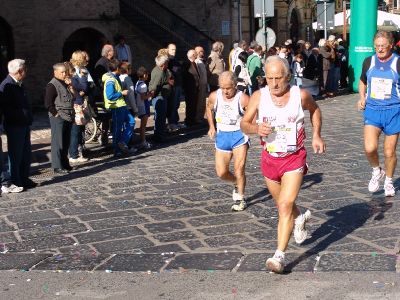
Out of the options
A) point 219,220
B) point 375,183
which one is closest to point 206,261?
point 219,220

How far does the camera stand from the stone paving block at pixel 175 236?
6.98 m

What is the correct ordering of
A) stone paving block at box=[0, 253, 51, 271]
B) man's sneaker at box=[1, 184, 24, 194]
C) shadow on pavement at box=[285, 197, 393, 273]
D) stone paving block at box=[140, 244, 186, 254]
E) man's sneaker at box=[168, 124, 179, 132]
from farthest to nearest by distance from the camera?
man's sneaker at box=[168, 124, 179, 132], man's sneaker at box=[1, 184, 24, 194], stone paving block at box=[140, 244, 186, 254], shadow on pavement at box=[285, 197, 393, 273], stone paving block at box=[0, 253, 51, 271]

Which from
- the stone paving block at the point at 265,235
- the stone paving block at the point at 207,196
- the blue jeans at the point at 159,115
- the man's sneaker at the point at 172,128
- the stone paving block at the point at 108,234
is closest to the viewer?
the stone paving block at the point at 265,235

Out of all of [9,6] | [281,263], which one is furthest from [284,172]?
[9,6]

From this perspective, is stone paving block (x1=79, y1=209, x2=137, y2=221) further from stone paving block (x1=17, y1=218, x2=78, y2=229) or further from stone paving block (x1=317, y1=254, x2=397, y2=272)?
stone paving block (x1=317, y1=254, x2=397, y2=272)

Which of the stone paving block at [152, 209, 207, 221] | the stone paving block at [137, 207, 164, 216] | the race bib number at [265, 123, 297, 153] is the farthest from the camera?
the stone paving block at [137, 207, 164, 216]

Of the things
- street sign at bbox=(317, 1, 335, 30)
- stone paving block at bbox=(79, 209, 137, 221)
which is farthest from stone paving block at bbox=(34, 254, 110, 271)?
street sign at bbox=(317, 1, 335, 30)

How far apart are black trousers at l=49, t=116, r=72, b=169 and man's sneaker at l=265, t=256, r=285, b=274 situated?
6.01m

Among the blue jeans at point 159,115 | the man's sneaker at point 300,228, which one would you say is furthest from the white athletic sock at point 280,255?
the blue jeans at point 159,115

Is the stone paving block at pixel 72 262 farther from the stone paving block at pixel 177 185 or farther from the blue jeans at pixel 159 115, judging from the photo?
the blue jeans at pixel 159 115

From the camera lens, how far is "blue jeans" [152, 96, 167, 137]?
45.7 ft

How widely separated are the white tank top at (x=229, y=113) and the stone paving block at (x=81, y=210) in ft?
5.40

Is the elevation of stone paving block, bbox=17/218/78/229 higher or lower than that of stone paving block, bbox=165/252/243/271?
lower

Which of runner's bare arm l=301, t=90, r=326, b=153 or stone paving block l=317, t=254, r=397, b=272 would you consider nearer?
stone paving block l=317, t=254, r=397, b=272
